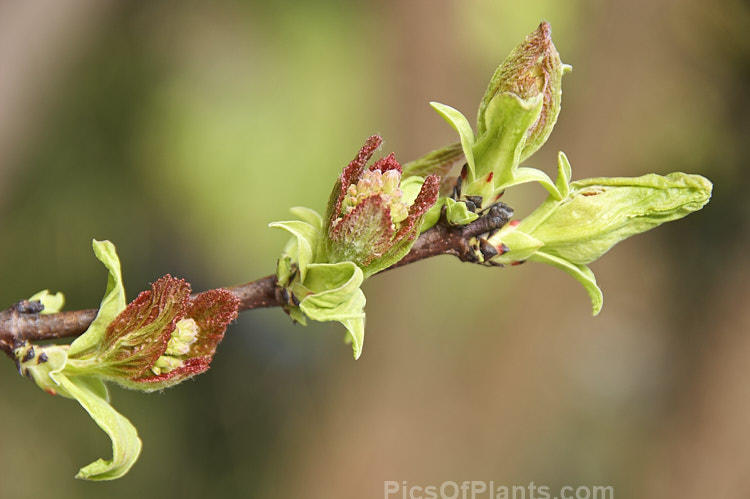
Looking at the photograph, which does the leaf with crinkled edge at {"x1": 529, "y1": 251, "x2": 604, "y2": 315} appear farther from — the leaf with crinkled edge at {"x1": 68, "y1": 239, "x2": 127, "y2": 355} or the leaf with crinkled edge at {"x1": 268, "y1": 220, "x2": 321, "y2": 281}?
the leaf with crinkled edge at {"x1": 68, "y1": 239, "x2": 127, "y2": 355}

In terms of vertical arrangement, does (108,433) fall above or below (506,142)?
below

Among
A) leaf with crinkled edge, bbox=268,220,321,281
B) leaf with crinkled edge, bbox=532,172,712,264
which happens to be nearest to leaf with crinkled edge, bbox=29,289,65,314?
leaf with crinkled edge, bbox=268,220,321,281

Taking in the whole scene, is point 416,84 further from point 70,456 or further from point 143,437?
point 70,456

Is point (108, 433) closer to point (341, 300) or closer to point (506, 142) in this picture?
point (341, 300)

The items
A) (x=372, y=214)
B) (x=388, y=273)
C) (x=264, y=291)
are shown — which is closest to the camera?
(x=372, y=214)

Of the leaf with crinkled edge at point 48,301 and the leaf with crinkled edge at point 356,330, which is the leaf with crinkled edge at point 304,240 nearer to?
the leaf with crinkled edge at point 356,330

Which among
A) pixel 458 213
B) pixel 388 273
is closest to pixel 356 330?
pixel 458 213
